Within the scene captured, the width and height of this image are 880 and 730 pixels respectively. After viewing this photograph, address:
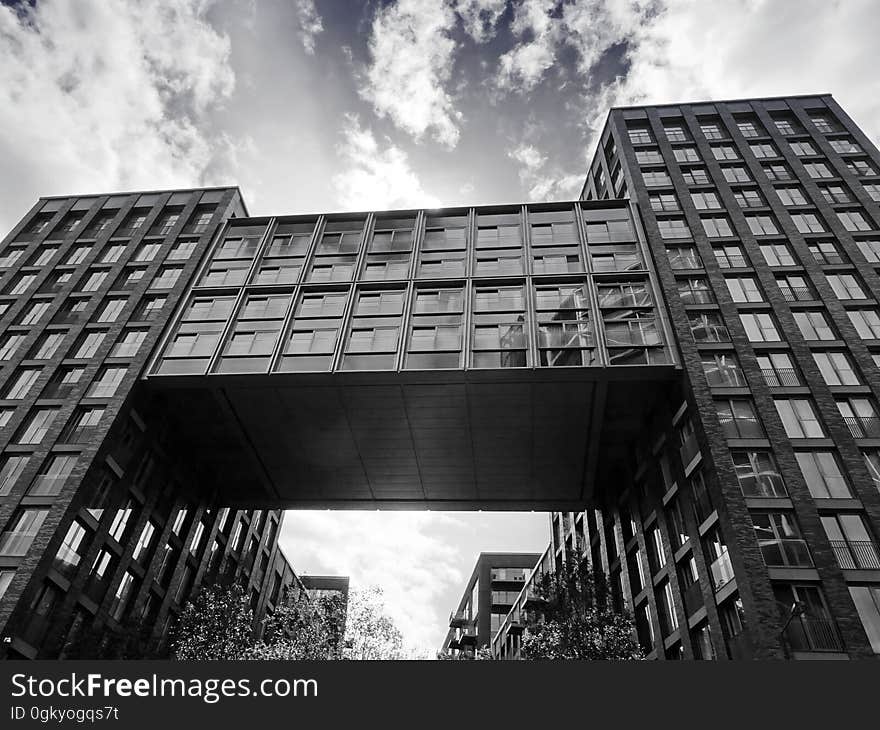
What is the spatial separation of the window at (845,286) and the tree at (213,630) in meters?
33.1

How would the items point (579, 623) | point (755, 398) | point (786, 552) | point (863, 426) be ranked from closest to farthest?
point (786, 552), point (863, 426), point (755, 398), point (579, 623)

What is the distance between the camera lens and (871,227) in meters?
36.7

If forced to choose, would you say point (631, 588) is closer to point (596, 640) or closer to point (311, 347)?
point (596, 640)

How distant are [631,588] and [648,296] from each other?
15.2m

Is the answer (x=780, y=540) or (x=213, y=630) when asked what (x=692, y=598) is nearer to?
(x=780, y=540)

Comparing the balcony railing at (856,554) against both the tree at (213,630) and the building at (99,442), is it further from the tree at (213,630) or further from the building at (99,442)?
the building at (99,442)

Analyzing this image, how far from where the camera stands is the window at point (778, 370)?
29375 mm

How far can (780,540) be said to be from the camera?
949 inches

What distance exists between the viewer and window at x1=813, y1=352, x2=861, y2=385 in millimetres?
29375

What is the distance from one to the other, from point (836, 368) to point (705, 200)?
14.0 meters

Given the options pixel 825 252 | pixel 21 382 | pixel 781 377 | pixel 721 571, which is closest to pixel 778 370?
pixel 781 377

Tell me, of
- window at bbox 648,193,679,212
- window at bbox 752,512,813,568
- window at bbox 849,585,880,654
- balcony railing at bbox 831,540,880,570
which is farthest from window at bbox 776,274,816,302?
window at bbox 849,585,880,654

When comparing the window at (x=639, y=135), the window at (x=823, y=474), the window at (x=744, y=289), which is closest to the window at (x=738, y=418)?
the window at (x=823, y=474)

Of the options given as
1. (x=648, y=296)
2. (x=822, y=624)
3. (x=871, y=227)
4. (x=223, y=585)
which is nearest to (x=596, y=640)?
(x=822, y=624)
